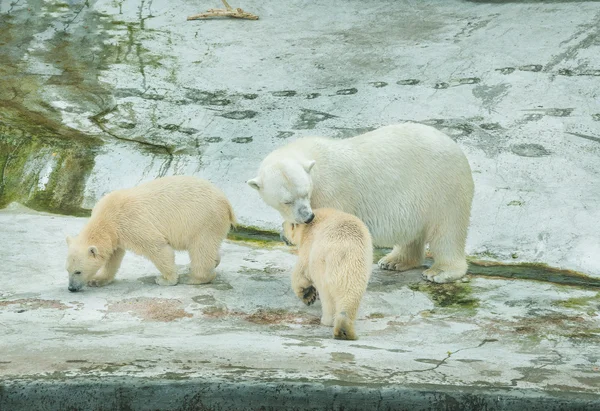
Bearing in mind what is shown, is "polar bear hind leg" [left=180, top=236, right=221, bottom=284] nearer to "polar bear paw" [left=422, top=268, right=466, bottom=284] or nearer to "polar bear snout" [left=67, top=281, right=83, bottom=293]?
"polar bear snout" [left=67, top=281, right=83, bottom=293]

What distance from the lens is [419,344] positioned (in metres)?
4.84

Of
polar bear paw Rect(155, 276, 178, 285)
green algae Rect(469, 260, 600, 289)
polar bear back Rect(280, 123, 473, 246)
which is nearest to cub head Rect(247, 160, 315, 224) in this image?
polar bear back Rect(280, 123, 473, 246)

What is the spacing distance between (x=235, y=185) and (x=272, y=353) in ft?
10.3

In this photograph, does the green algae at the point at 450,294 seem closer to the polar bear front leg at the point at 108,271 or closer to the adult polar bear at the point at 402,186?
the adult polar bear at the point at 402,186

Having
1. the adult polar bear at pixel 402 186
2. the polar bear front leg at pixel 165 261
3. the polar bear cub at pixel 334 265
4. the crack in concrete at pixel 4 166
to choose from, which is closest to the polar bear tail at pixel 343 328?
the polar bear cub at pixel 334 265

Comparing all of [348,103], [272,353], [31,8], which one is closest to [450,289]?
[272,353]

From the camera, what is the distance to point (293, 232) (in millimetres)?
5535

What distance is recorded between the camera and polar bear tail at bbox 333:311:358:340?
15.6ft

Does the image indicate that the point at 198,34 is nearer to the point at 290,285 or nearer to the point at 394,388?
the point at 290,285

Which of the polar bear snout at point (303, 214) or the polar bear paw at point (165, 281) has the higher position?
the polar bear snout at point (303, 214)

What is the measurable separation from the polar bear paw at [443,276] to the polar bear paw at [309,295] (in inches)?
36.5

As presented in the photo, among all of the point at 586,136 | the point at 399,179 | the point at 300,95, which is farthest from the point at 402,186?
the point at 300,95

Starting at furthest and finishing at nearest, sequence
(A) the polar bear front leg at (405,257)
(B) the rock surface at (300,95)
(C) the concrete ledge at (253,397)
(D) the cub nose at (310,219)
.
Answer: (B) the rock surface at (300,95), (A) the polar bear front leg at (405,257), (D) the cub nose at (310,219), (C) the concrete ledge at (253,397)

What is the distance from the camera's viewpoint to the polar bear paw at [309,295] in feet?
17.7
